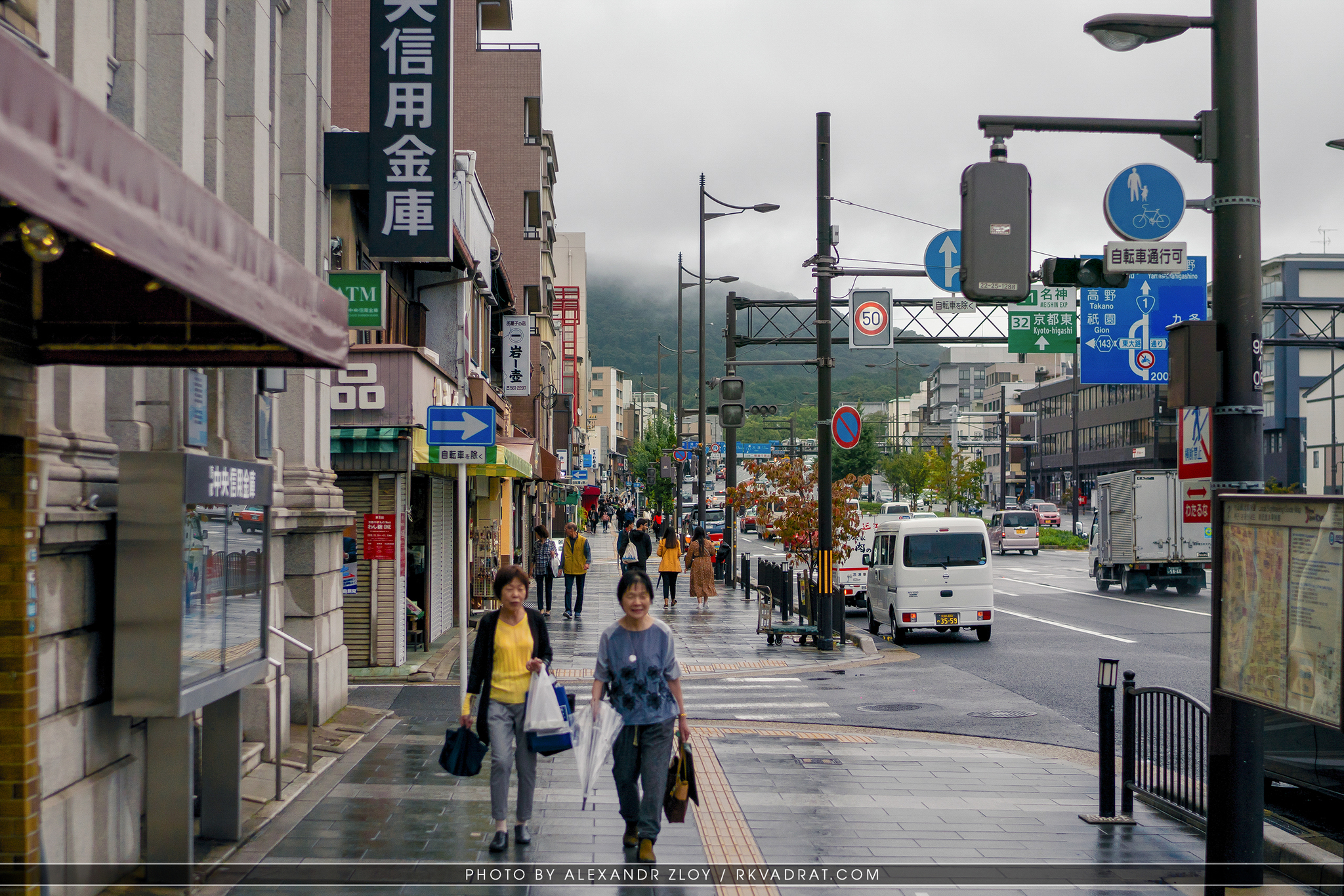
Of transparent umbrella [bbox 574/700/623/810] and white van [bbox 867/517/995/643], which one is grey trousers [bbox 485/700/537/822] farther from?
white van [bbox 867/517/995/643]

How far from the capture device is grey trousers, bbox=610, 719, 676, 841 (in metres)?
6.76

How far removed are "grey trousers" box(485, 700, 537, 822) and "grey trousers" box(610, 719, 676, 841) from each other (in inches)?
24.7

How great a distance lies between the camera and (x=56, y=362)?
587 cm

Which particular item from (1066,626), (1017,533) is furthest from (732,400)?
(1017,533)

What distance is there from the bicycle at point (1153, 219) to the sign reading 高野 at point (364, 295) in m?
7.55

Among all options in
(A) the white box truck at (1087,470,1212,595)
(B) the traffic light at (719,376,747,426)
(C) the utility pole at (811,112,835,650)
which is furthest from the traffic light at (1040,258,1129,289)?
(A) the white box truck at (1087,470,1212,595)

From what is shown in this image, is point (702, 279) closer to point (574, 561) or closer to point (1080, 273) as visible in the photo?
point (574, 561)

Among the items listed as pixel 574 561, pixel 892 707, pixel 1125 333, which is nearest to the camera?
pixel 892 707

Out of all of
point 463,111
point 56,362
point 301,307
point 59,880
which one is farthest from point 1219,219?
point 463,111

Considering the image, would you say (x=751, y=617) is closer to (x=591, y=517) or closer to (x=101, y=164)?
(x=101, y=164)

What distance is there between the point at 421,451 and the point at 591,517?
66543 mm

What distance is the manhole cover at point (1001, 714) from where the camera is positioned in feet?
43.3

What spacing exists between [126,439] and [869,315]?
15210mm

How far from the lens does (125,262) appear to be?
17.3ft
